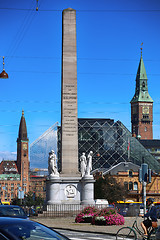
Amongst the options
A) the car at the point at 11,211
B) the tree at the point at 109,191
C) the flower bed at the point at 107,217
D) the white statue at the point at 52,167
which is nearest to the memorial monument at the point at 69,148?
the white statue at the point at 52,167

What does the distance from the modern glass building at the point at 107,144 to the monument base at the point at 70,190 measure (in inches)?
3453

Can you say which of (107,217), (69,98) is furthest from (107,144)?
(107,217)

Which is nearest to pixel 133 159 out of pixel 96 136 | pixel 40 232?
pixel 96 136

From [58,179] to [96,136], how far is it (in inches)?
3692

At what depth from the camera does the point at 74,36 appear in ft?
122

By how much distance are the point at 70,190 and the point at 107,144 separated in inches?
3673

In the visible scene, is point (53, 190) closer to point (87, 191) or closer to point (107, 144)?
point (87, 191)

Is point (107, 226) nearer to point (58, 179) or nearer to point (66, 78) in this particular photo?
point (58, 179)

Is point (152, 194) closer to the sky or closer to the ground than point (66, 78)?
closer to the ground

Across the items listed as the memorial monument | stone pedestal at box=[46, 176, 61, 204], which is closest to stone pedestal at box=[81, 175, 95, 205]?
the memorial monument

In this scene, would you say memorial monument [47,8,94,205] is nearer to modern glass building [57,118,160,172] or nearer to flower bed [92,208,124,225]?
flower bed [92,208,124,225]

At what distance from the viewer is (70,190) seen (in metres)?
35.1

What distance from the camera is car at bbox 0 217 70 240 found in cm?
834

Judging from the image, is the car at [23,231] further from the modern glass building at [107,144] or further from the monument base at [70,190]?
the modern glass building at [107,144]
